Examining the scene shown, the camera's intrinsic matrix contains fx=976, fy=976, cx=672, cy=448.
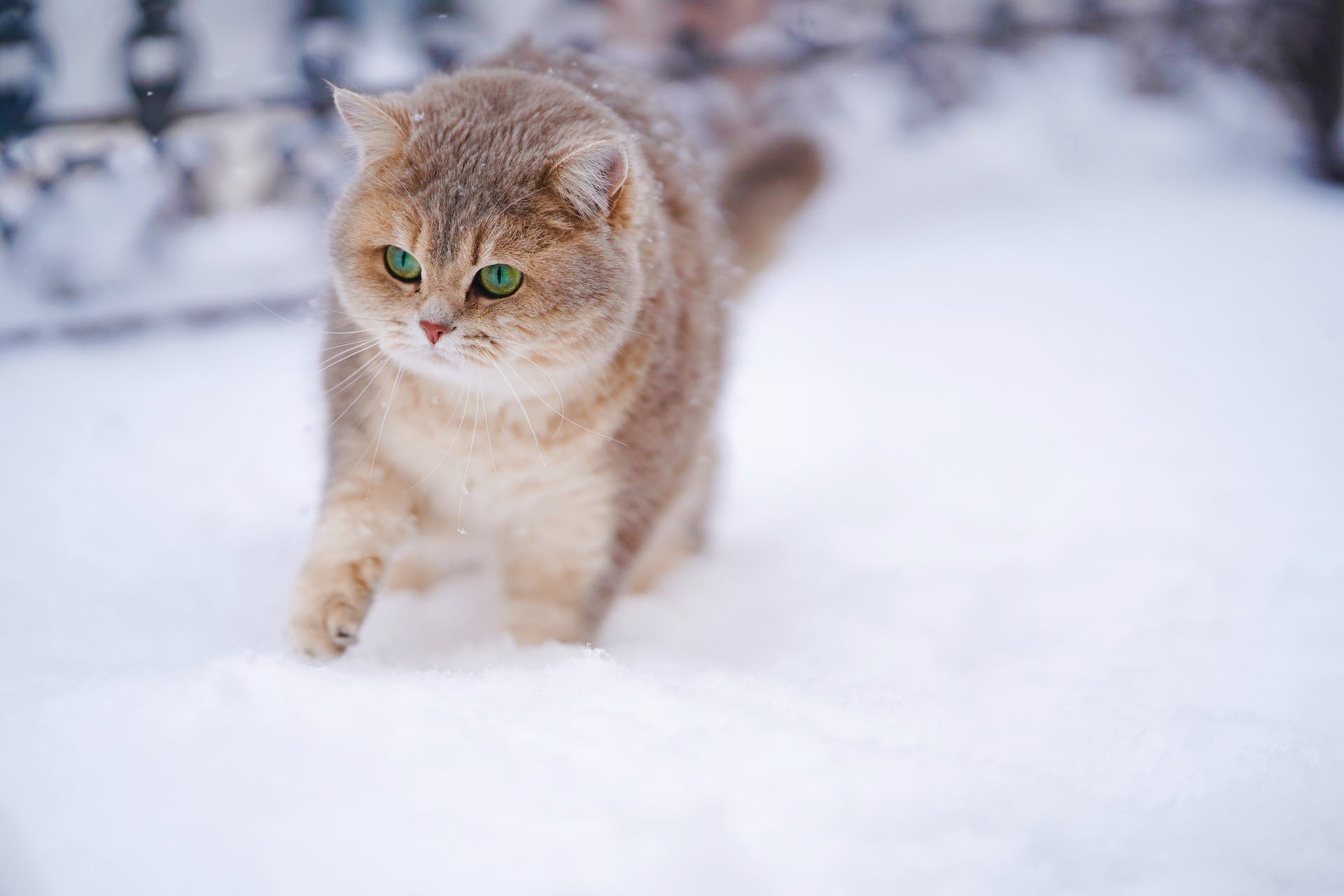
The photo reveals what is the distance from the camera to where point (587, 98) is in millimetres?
1378

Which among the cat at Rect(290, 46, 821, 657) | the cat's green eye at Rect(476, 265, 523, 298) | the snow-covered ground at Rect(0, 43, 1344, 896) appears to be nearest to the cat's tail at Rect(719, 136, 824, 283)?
the snow-covered ground at Rect(0, 43, 1344, 896)

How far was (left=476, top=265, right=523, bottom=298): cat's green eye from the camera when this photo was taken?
1.18 m

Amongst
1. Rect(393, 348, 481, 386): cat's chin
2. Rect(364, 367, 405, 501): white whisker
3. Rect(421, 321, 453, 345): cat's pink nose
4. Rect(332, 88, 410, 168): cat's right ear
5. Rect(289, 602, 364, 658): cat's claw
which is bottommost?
Rect(289, 602, 364, 658): cat's claw

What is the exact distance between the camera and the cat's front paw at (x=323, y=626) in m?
1.22

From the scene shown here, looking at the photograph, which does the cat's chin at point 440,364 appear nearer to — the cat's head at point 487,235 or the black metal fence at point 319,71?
the cat's head at point 487,235

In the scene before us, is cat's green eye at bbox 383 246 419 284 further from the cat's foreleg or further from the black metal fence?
the black metal fence

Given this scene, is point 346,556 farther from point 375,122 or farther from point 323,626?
point 375,122

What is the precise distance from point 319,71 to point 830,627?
2.18 metres

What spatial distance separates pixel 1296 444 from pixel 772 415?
110 cm

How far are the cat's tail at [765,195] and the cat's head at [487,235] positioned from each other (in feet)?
2.57

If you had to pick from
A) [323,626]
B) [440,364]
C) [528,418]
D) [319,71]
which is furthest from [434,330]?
[319,71]

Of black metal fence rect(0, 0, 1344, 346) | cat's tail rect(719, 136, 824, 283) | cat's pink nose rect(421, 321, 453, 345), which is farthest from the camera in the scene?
black metal fence rect(0, 0, 1344, 346)

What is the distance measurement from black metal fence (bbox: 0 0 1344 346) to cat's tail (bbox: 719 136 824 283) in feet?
2.63

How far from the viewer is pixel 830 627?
4.95 ft
